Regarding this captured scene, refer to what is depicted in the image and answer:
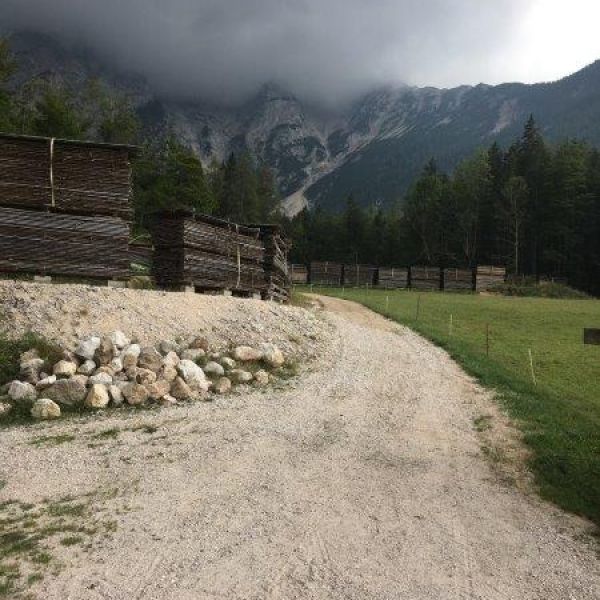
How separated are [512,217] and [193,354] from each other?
213ft

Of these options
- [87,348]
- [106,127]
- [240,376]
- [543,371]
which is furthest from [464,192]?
[87,348]

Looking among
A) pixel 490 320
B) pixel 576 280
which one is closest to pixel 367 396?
pixel 490 320

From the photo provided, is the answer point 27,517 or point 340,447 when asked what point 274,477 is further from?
point 27,517

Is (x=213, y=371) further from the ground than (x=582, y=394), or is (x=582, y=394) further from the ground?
(x=213, y=371)

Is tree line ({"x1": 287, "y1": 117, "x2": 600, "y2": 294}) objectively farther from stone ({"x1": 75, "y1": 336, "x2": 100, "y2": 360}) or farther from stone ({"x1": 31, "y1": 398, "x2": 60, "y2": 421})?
stone ({"x1": 31, "y1": 398, "x2": 60, "y2": 421})

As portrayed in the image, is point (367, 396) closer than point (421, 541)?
A: No

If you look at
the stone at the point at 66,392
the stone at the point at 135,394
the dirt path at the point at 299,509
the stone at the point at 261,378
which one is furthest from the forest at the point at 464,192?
the dirt path at the point at 299,509

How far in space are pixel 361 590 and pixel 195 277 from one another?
14557 millimetres

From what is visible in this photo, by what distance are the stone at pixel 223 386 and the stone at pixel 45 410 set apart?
137 inches

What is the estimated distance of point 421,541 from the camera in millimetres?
6199

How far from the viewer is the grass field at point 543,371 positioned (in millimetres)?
8523

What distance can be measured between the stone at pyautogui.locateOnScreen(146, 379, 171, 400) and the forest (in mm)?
46681

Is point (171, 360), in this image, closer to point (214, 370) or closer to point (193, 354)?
point (193, 354)

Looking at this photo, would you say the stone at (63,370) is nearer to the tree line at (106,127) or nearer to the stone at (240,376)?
the stone at (240,376)
